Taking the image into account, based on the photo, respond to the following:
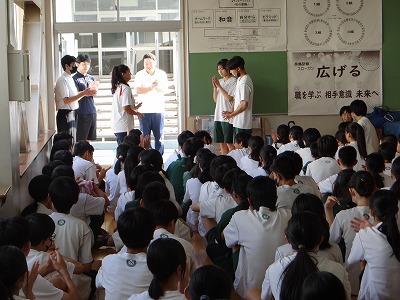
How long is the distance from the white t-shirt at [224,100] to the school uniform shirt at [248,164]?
262 centimetres

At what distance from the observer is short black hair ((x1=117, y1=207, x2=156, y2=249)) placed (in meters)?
3.28

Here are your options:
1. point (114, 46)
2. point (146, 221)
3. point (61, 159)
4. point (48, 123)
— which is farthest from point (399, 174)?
point (114, 46)

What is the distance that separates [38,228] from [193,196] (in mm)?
2073

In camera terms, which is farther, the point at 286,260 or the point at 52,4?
the point at 52,4

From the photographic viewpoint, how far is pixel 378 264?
11.5ft

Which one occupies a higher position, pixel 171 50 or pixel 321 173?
pixel 171 50

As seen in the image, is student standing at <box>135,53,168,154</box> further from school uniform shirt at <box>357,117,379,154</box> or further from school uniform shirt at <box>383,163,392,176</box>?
school uniform shirt at <box>383,163,392,176</box>

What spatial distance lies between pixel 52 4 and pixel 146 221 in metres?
6.70

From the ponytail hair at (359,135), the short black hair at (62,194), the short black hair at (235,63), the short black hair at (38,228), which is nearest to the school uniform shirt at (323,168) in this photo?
the ponytail hair at (359,135)

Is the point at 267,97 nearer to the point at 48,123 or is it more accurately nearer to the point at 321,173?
the point at 48,123

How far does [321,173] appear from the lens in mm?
5625

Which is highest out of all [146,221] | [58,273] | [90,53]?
[90,53]

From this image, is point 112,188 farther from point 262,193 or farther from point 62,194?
point 262,193

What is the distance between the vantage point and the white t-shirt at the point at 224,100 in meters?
8.90
